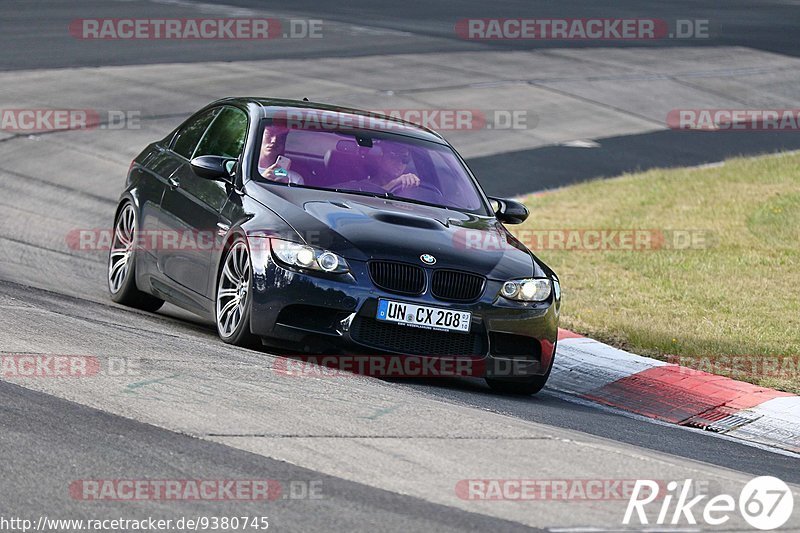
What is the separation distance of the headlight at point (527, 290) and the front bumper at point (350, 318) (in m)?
0.05

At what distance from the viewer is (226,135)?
9703 millimetres

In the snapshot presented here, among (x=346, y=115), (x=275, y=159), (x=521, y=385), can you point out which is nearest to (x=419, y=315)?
(x=521, y=385)

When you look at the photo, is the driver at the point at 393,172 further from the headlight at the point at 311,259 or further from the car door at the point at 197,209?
the headlight at the point at 311,259

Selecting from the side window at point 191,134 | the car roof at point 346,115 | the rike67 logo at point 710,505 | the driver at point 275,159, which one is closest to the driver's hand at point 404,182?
the car roof at point 346,115

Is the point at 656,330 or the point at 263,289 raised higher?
the point at 263,289

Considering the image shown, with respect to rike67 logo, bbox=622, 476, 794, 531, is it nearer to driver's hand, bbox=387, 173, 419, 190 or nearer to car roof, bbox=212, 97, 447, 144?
driver's hand, bbox=387, 173, 419, 190

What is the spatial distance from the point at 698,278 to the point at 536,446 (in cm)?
664

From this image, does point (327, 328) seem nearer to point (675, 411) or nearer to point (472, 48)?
point (675, 411)

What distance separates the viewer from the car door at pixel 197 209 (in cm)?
898

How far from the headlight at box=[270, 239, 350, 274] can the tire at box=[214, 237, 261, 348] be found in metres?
0.26

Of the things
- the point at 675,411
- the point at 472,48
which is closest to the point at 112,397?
the point at 675,411

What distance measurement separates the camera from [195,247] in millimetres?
9117

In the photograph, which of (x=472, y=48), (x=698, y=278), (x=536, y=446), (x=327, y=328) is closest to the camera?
(x=536, y=446)

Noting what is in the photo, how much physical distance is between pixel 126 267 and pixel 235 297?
207 centimetres
